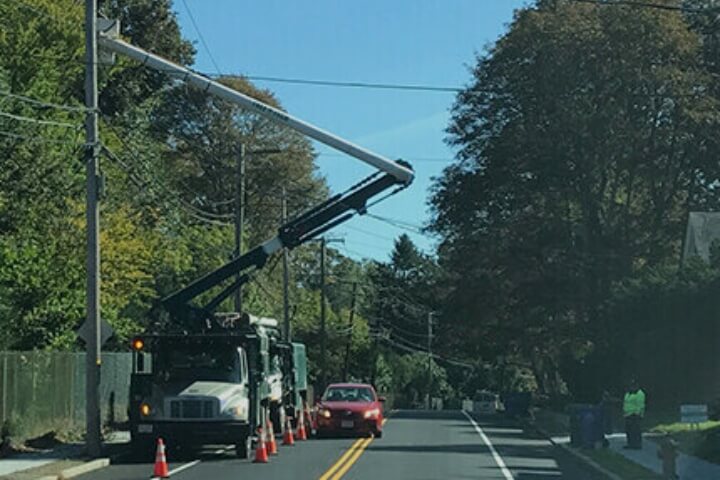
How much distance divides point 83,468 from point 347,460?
534 centimetres

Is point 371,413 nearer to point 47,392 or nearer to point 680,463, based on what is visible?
point 47,392

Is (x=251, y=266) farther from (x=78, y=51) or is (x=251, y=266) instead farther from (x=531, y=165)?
(x=531, y=165)

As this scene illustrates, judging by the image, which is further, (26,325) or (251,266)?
(26,325)

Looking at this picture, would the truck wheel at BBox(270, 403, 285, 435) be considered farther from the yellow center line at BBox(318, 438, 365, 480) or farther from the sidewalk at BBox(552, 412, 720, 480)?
the sidewalk at BBox(552, 412, 720, 480)

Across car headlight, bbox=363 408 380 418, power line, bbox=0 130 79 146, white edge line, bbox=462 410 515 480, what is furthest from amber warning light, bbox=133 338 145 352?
car headlight, bbox=363 408 380 418

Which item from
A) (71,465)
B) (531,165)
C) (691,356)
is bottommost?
(71,465)

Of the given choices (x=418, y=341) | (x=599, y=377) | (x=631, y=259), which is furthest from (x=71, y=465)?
(x=418, y=341)

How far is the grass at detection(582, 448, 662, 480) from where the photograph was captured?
22.6m

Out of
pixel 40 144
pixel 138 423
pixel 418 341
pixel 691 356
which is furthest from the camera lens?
pixel 418 341

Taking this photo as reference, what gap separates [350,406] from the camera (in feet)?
115

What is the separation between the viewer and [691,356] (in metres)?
43.5

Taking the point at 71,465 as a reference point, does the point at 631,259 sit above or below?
above

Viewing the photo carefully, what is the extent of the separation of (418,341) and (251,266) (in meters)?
93.8

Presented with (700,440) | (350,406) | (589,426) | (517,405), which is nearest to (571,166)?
(517,405)
